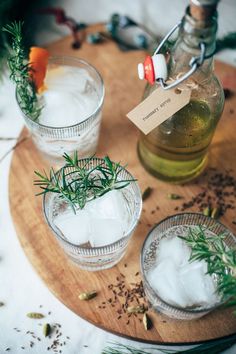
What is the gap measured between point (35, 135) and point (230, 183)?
532mm

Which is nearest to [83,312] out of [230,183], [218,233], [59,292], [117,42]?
[59,292]

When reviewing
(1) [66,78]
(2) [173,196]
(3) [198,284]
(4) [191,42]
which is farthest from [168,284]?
(1) [66,78]

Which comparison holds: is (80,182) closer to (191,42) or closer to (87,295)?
(87,295)

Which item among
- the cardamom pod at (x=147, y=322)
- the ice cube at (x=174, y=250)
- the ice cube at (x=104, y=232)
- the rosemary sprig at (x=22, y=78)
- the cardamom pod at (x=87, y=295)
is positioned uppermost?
the rosemary sprig at (x=22, y=78)

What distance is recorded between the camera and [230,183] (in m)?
1.28

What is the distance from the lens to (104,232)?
108 cm

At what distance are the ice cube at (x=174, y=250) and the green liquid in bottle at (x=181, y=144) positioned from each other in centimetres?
22

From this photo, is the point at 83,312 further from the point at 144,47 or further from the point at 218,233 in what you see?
the point at 144,47

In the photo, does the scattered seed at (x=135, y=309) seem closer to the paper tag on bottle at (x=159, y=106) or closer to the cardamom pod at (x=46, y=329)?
the cardamom pod at (x=46, y=329)

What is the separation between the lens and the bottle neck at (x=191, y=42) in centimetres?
90

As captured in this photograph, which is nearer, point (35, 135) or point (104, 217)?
point (104, 217)

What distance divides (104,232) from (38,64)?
0.44m

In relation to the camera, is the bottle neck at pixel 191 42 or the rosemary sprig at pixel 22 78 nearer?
the bottle neck at pixel 191 42

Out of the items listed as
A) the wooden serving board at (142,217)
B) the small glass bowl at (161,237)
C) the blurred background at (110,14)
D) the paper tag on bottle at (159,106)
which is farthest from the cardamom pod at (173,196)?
the blurred background at (110,14)
